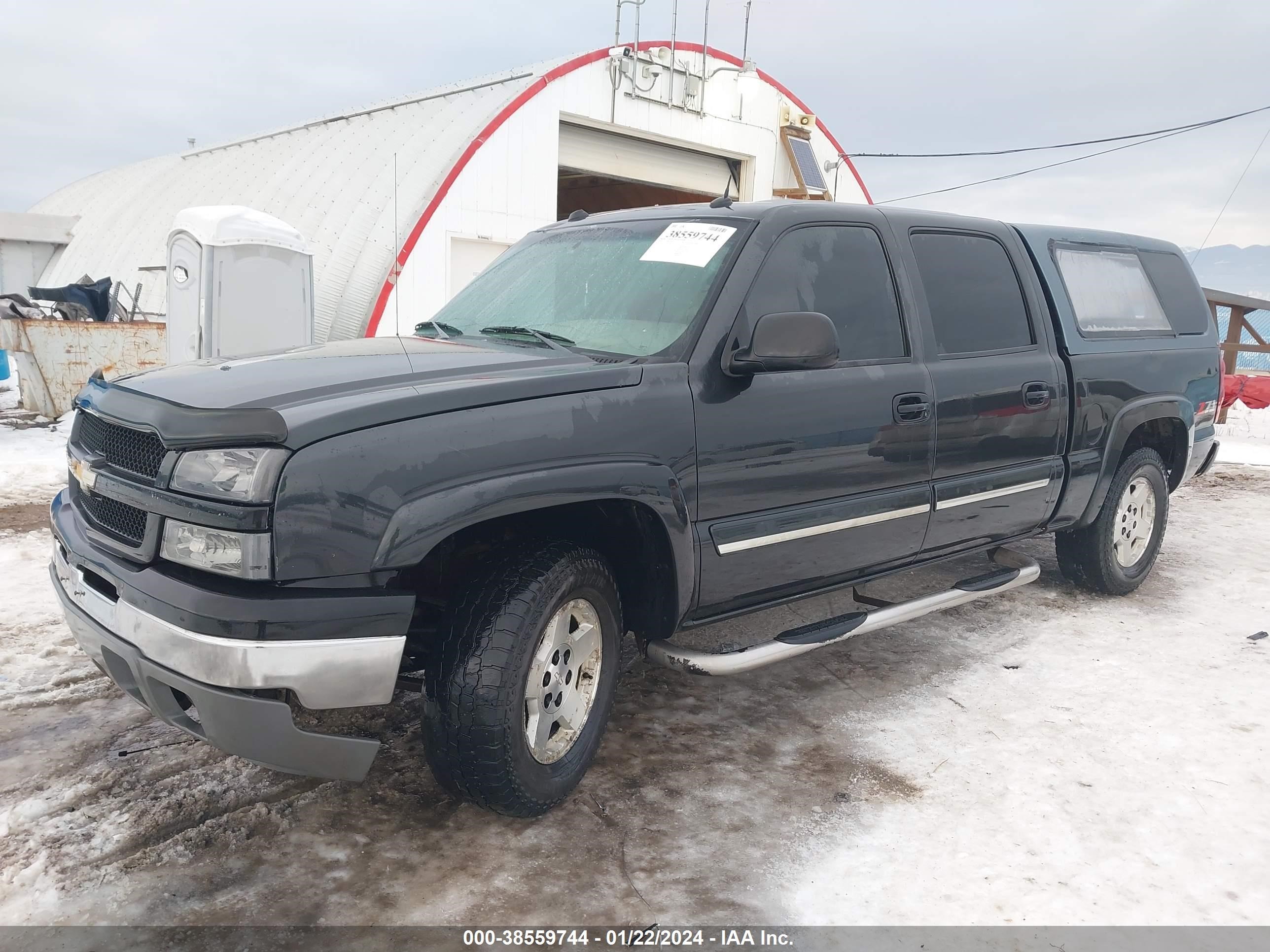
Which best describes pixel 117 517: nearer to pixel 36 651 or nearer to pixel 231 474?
pixel 231 474

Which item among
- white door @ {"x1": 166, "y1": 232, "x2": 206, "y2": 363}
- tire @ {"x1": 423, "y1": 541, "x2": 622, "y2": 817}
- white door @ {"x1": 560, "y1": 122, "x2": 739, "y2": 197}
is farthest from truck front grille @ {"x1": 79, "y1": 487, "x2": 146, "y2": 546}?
white door @ {"x1": 560, "y1": 122, "x2": 739, "y2": 197}

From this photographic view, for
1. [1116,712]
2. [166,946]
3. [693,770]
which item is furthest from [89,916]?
[1116,712]

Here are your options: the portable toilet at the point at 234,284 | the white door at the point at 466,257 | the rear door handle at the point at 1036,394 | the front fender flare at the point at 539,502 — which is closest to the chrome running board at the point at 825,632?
the front fender flare at the point at 539,502

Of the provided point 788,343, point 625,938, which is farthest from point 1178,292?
point 625,938

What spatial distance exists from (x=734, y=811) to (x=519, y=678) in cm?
92

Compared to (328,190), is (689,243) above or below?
below

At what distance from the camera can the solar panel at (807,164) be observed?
16891 millimetres

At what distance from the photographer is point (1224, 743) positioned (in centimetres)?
366

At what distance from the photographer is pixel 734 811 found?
3084 mm

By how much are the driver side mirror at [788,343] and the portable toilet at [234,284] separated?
6241mm

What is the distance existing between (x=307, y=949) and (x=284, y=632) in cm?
77

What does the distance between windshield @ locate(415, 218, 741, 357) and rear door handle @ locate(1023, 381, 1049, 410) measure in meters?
1.70

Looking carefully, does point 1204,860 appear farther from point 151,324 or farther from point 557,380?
point 151,324

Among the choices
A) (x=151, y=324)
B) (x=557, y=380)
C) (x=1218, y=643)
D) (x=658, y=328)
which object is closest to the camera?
(x=557, y=380)
